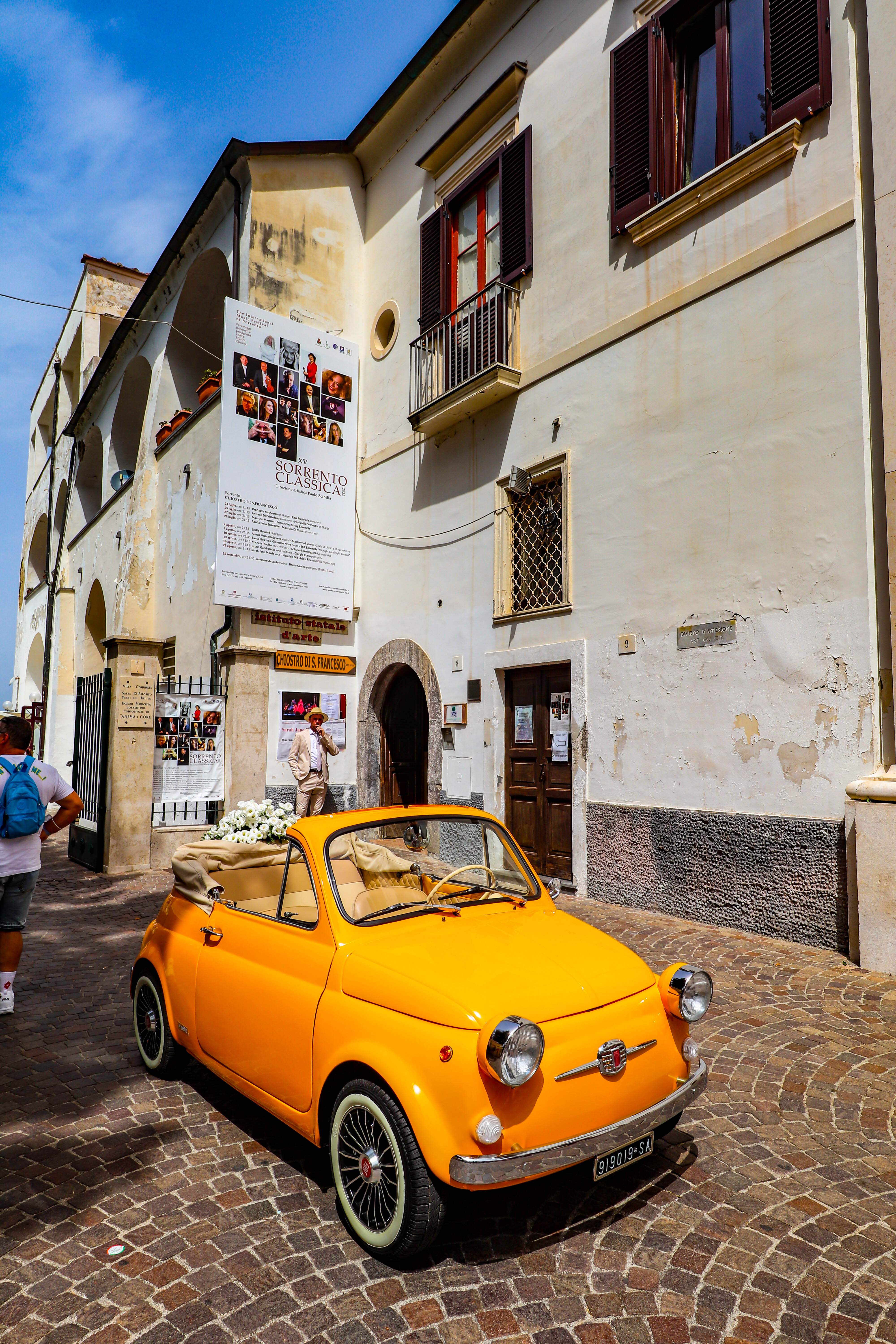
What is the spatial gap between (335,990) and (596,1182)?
3.77 ft

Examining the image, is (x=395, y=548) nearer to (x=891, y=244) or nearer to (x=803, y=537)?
(x=803, y=537)

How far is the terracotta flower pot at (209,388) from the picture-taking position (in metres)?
14.2

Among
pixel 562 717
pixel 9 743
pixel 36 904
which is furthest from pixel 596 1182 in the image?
pixel 36 904

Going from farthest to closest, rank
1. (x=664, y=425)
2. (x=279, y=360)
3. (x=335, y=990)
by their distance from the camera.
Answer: (x=279, y=360), (x=664, y=425), (x=335, y=990)

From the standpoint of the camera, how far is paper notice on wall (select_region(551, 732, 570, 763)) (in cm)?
924

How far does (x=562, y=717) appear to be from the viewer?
9.37m

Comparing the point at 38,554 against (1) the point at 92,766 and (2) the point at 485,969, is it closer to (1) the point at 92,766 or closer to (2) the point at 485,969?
(1) the point at 92,766

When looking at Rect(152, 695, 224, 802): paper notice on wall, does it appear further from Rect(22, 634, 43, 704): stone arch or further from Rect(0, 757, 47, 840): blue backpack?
Rect(22, 634, 43, 704): stone arch

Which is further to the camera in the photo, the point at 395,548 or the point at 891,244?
the point at 395,548

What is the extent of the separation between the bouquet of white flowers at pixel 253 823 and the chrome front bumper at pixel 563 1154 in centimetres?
400

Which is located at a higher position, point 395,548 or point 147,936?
point 395,548

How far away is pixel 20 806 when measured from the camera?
5.09m

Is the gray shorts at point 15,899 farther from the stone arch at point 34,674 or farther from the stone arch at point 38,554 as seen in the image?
the stone arch at point 38,554

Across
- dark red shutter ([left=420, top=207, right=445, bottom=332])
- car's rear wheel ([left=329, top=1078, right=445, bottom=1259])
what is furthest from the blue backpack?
dark red shutter ([left=420, top=207, right=445, bottom=332])
